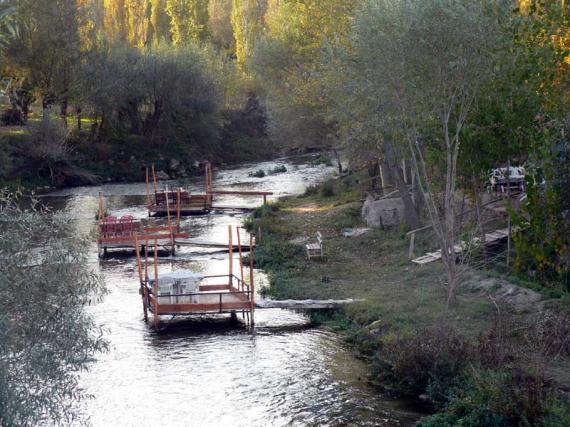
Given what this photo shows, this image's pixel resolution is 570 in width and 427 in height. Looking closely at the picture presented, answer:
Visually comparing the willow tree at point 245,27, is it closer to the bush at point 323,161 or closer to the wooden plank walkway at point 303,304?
the bush at point 323,161

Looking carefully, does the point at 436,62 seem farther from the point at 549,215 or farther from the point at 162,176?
the point at 162,176

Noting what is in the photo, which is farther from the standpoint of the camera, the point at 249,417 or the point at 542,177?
the point at 542,177

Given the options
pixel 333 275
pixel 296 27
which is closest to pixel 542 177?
pixel 333 275

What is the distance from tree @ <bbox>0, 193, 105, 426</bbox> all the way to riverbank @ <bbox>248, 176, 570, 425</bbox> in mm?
7184

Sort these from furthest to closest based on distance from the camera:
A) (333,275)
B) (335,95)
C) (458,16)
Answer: (335,95) → (333,275) → (458,16)

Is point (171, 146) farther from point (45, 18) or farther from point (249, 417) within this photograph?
point (249, 417)

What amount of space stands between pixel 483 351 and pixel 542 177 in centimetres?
581

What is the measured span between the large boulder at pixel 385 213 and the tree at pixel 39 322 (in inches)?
825

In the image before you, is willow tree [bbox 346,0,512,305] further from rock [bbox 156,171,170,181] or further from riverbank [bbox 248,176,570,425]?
rock [bbox 156,171,170,181]

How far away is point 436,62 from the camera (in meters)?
20.0

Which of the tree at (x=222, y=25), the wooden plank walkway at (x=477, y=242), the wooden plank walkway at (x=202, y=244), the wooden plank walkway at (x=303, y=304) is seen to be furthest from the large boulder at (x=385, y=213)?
the tree at (x=222, y=25)

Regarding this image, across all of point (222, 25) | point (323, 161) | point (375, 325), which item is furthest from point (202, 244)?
point (222, 25)

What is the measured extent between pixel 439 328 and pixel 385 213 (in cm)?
1489

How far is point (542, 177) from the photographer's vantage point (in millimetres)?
20594
